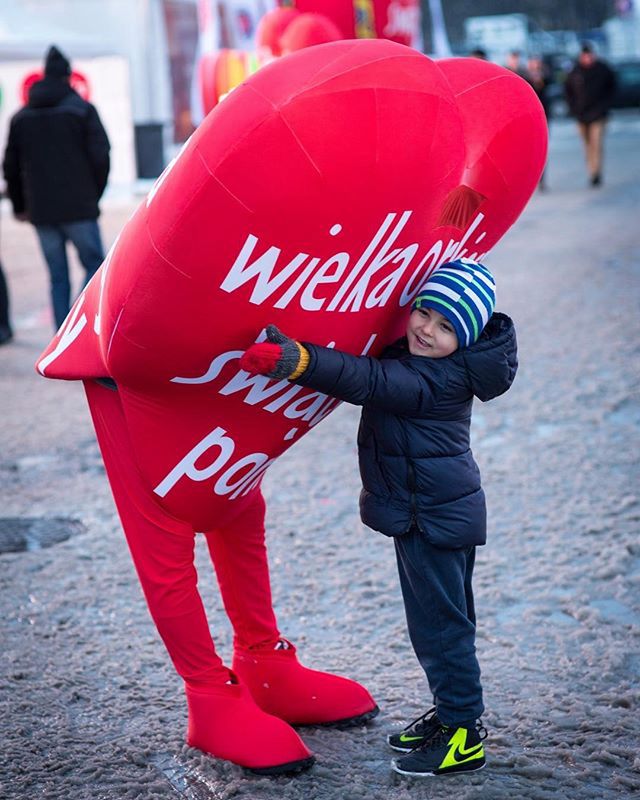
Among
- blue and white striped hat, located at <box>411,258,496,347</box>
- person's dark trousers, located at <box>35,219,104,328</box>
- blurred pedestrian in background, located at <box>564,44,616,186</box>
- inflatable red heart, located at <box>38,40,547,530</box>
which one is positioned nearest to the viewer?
inflatable red heart, located at <box>38,40,547,530</box>

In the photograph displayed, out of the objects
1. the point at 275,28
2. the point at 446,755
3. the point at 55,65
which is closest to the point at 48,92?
the point at 55,65

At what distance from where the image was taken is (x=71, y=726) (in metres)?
2.92

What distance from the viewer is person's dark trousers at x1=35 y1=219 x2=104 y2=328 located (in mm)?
7277

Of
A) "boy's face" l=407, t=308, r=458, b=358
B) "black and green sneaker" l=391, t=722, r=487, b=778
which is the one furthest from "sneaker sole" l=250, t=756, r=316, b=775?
"boy's face" l=407, t=308, r=458, b=358

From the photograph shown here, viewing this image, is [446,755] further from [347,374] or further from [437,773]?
[347,374]

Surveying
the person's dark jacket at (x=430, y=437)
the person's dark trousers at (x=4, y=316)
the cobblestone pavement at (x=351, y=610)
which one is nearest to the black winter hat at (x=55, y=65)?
the person's dark trousers at (x=4, y=316)

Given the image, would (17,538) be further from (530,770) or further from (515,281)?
(515,281)

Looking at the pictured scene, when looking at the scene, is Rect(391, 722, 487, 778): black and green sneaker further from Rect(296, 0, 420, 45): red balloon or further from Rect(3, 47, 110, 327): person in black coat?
Rect(296, 0, 420, 45): red balloon

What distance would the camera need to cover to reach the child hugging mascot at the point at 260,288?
206 centimetres

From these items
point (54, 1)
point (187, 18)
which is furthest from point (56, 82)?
point (187, 18)

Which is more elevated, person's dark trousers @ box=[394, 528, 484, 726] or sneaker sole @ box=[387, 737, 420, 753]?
person's dark trousers @ box=[394, 528, 484, 726]

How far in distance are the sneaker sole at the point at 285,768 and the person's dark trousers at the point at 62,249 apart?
509 centimetres

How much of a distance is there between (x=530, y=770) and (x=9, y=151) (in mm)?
5821

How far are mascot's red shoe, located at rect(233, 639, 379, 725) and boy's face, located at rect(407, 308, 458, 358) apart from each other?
0.91m
